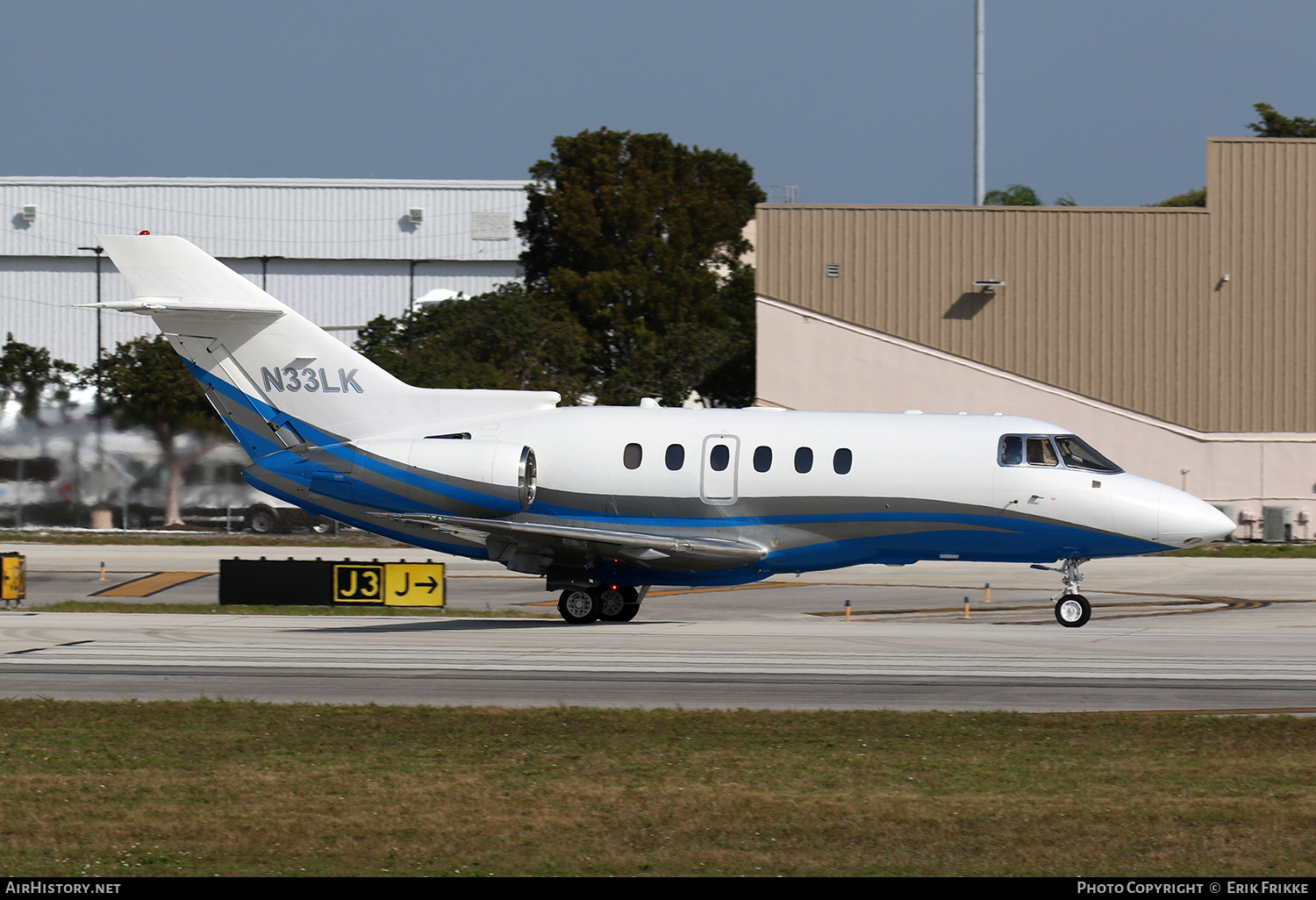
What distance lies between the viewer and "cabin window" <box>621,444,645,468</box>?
2302cm

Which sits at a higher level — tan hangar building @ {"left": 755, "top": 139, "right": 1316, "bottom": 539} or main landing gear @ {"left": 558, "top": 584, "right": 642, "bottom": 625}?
tan hangar building @ {"left": 755, "top": 139, "right": 1316, "bottom": 539}

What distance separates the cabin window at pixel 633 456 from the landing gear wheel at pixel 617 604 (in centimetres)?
247

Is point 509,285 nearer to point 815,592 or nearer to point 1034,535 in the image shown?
point 815,592

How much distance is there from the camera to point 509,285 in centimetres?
7488

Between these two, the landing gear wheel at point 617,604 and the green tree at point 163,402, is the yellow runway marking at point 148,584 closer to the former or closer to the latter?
the green tree at point 163,402

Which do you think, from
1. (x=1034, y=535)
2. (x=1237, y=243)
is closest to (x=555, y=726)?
(x=1034, y=535)

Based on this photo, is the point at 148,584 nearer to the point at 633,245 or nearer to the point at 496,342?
the point at 496,342

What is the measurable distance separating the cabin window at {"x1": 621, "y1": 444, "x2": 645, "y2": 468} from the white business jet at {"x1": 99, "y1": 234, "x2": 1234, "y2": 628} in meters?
0.02

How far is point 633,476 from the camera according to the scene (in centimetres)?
2298

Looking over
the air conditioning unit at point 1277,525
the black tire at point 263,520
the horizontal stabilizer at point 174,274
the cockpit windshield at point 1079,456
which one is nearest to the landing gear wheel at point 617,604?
the horizontal stabilizer at point 174,274

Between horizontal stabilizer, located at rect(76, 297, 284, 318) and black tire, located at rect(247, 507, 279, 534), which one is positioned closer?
horizontal stabilizer, located at rect(76, 297, 284, 318)

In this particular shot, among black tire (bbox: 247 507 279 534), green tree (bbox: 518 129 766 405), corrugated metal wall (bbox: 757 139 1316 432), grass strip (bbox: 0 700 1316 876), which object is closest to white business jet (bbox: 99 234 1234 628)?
grass strip (bbox: 0 700 1316 876)

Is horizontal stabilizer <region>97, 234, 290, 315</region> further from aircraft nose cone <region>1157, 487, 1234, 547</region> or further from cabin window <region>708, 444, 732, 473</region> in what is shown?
aircraft nose cone <region>1157, 487, 1234, 547</region>

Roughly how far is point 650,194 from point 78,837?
70.5m
